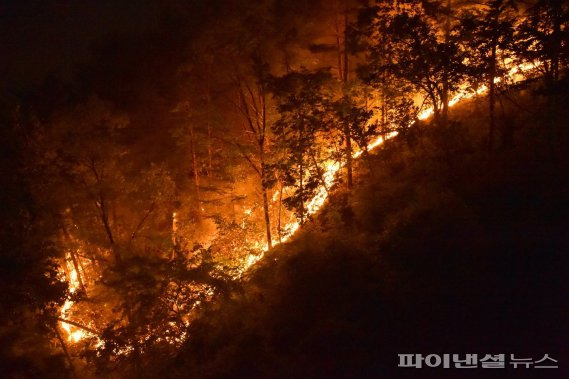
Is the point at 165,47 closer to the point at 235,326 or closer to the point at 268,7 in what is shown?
the point at 268,7

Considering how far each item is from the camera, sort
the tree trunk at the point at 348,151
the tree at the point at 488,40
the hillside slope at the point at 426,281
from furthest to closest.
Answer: the tree trunk at the point at 348,151
the tree at the point at 488,40
the hillside slope at the point at 426,281

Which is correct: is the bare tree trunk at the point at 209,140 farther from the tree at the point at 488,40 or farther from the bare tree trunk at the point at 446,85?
the tree at the point at 488,40

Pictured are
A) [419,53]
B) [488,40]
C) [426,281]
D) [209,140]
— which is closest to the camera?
[426,281]

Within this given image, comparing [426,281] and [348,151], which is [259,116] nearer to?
[348,151]

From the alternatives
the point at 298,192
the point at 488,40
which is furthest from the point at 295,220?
the point at 488,40

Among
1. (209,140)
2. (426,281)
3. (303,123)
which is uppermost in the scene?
(209,140)

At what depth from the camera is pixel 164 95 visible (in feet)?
→ 78.7

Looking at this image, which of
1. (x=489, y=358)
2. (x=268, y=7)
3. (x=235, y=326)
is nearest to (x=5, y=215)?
(x=235, y=326)

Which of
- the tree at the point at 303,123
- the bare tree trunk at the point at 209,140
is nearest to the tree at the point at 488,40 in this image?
the tree at the point at 303,123

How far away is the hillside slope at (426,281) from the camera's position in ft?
22.8

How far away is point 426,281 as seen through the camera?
7.76 m

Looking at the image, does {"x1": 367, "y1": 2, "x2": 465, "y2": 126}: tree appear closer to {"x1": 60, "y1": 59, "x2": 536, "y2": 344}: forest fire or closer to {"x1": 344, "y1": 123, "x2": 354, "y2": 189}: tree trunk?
{"x1": 344, "y1": 123, "x2": 354, "y2": 189}: tree trunk

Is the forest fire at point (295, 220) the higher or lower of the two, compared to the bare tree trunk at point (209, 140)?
lower

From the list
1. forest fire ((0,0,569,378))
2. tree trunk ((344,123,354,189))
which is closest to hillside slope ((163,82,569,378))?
forest fire ((0,0,569,378))
